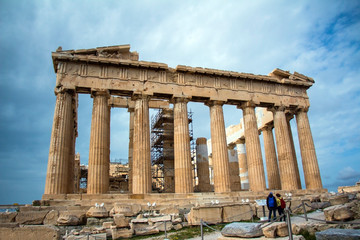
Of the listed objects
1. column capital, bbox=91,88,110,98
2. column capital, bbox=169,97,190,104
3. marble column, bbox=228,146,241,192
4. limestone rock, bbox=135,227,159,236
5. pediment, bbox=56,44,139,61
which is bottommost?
limestone rock, bbox=135,227,159,236

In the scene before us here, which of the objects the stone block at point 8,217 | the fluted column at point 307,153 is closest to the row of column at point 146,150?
the fluted column at point 307,153

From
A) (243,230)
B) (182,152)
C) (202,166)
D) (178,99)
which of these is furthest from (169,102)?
(243,230)

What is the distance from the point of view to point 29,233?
8719 millimetres

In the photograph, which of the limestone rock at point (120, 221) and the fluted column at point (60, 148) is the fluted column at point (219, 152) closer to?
the fluted column at point (60, 148)

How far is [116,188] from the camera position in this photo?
116ft

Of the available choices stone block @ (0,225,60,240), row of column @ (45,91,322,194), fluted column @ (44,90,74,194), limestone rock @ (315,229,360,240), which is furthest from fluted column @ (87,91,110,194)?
limestone rock @ (315,229,360,240)

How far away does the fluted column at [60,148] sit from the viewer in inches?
708

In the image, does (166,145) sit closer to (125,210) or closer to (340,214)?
(125,210)

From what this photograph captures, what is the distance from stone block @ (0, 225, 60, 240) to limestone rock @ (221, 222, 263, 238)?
524cm

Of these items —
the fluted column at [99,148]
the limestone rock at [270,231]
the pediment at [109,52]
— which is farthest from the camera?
the pediment at [109,52]

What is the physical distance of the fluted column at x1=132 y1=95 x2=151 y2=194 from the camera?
19328 millimetres

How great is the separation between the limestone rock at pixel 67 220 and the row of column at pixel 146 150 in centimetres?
606

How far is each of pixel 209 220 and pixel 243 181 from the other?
Answer: 68.2 ft

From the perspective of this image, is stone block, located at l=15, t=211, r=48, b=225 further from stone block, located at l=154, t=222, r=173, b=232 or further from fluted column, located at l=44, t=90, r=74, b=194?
fluted column, located at l=44, t=90, r=74, b=194
